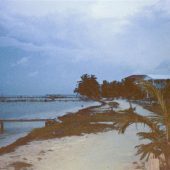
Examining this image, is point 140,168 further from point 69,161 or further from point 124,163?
point 69,161

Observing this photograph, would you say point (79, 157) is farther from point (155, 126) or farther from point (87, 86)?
point (87, 86)

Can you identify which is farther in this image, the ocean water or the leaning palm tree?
the ocean water

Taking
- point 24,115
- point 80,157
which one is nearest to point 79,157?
point 80,157

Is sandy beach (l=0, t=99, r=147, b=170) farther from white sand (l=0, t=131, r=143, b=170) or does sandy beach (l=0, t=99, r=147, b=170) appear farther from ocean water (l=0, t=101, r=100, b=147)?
ocean water (l=0, t=101, r=100, b=147)

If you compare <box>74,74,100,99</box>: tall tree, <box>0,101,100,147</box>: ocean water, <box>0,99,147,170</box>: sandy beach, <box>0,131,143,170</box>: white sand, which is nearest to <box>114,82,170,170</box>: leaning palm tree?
<box>0,99,147,170</box>: sandy beach

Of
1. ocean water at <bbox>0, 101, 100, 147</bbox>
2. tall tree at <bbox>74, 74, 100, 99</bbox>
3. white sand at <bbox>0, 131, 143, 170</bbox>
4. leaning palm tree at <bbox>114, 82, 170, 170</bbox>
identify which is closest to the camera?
leaning palm tree at <bbox>114, 82, 170, 170</bbox>

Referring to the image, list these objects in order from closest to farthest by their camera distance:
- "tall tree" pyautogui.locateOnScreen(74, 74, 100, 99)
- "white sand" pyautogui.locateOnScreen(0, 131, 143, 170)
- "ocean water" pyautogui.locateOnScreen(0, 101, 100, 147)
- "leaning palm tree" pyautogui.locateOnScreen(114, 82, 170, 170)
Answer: "leaning palm tree" pyautogui.locateOnScreen(114, 82, 170, 170) → "white sand" pyautogui.locateOnScreen(0, 131, 143, 170) → "ocean water" pyautogui.locateOnScreen(0, 101, 100, 147) → "tall tree" pyautogui.locateOnScreen(74, 74, 100, 99)

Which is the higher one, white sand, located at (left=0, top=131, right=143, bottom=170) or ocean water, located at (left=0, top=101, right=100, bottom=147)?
white sand, located at (left=0, top=131, right=143, bottom=170)

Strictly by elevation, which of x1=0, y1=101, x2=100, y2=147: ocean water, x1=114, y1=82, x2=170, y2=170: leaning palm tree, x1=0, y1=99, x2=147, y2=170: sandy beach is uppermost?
x1=114, y1=82, x2=170, y2=170: leaning palm tree

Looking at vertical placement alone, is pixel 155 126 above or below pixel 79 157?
above

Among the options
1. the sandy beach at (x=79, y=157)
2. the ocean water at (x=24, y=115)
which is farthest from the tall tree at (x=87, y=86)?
the sandy beach at (x=79, y=157)

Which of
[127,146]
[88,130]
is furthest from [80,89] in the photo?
[127,146]

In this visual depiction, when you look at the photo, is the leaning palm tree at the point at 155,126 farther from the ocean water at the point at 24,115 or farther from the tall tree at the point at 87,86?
the tall tree at the point at 87,86

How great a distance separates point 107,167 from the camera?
11.4 meters
